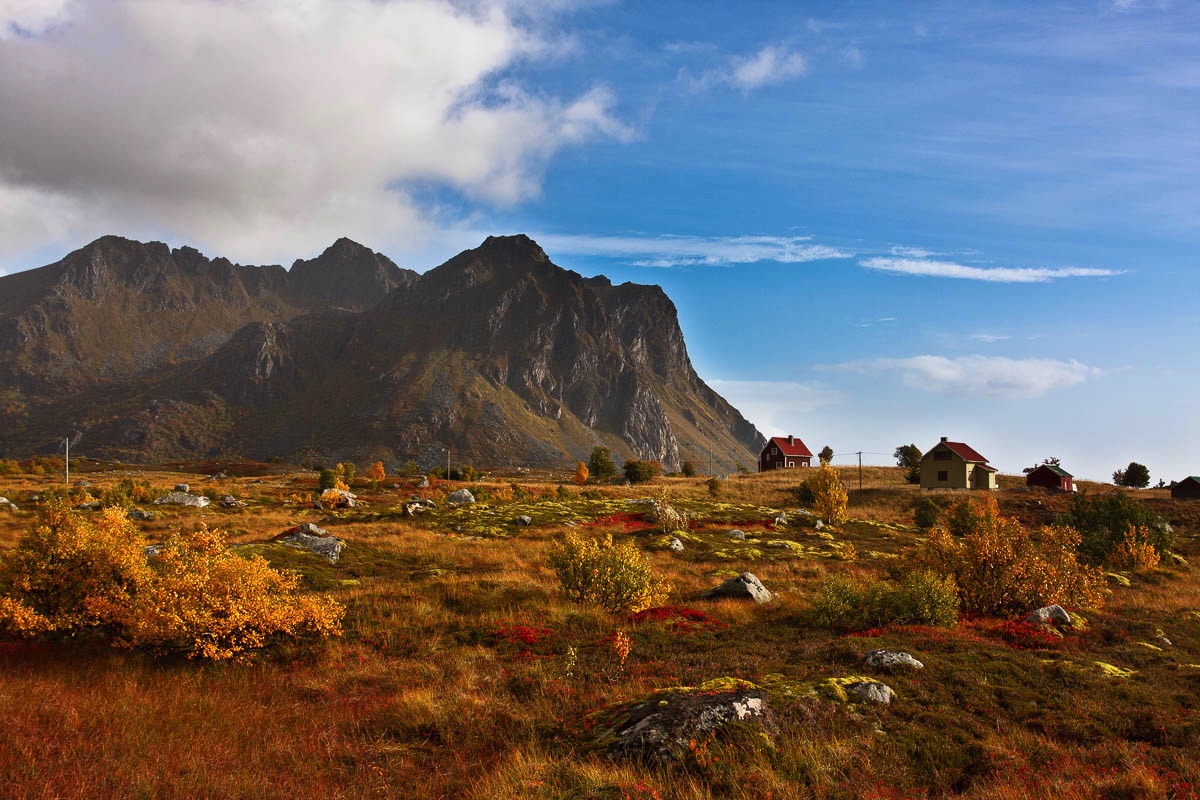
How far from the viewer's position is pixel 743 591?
20.5 m

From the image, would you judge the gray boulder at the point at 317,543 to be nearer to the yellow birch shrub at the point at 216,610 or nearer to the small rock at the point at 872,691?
the yellow birch shrub at the point at 216,610

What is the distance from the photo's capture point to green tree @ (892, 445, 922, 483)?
86250 millimetres

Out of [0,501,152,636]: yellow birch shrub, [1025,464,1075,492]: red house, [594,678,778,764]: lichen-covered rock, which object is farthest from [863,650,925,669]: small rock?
[1025,464,1075,492]: red house

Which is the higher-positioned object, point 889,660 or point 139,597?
point 139,597

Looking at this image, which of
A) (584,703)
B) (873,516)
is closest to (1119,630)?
(584,703)

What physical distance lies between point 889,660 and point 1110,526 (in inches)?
1628

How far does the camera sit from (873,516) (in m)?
59.4

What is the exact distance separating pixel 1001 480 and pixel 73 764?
104541 millimetres

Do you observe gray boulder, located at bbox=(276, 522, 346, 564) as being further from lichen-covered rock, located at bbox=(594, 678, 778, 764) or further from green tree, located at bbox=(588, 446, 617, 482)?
green tree, located at bbox=(588, 446, 617, 482)

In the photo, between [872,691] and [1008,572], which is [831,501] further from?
[872,691]

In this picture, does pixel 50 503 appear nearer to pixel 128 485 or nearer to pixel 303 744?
pixel 303 744

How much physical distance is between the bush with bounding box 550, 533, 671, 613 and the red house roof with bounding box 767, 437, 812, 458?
337 feet

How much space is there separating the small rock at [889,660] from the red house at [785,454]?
106m

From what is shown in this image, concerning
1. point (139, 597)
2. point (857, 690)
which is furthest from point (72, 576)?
point (857, 690)
